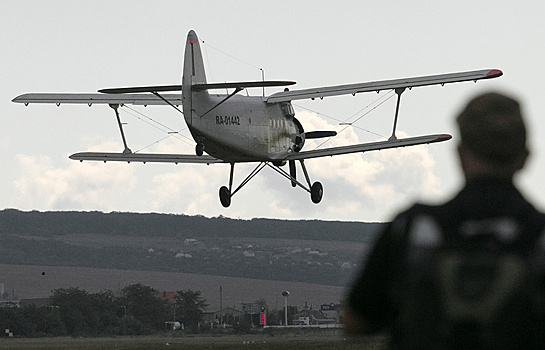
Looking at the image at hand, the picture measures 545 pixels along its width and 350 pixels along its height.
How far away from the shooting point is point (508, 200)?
353 cm

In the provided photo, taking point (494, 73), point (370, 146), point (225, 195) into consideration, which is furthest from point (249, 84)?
point (494, 73)

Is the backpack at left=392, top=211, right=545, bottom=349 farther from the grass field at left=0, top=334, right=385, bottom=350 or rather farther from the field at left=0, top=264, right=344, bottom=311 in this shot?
the field at left=0, top=264, right=344, bottom=311

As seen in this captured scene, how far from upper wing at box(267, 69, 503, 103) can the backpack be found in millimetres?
32923

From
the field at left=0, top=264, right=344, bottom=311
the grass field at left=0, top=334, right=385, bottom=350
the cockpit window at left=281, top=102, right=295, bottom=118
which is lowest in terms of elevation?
the grass field at left=0, top=334, right=385, bottom=350

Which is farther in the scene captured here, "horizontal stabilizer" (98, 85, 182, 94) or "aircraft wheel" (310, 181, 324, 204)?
"aircraft wheel" (310, 181, 324, 204)

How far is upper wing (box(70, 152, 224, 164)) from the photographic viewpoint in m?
38.2

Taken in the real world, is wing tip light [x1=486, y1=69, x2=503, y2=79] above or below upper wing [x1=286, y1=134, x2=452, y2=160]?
above

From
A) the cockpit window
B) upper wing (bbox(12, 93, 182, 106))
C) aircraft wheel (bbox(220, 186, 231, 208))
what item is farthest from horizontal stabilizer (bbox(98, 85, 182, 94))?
the cockpit window

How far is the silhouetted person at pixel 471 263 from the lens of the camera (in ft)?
11.0

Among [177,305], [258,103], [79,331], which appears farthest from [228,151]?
[177,305]

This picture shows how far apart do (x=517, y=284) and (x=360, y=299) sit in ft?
1.91

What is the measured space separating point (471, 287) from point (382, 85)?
3511 cm

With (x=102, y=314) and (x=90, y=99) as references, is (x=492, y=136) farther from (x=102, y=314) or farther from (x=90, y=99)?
(x=102, y=314)

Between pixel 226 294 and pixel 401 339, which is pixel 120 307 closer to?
pixel 226 294
